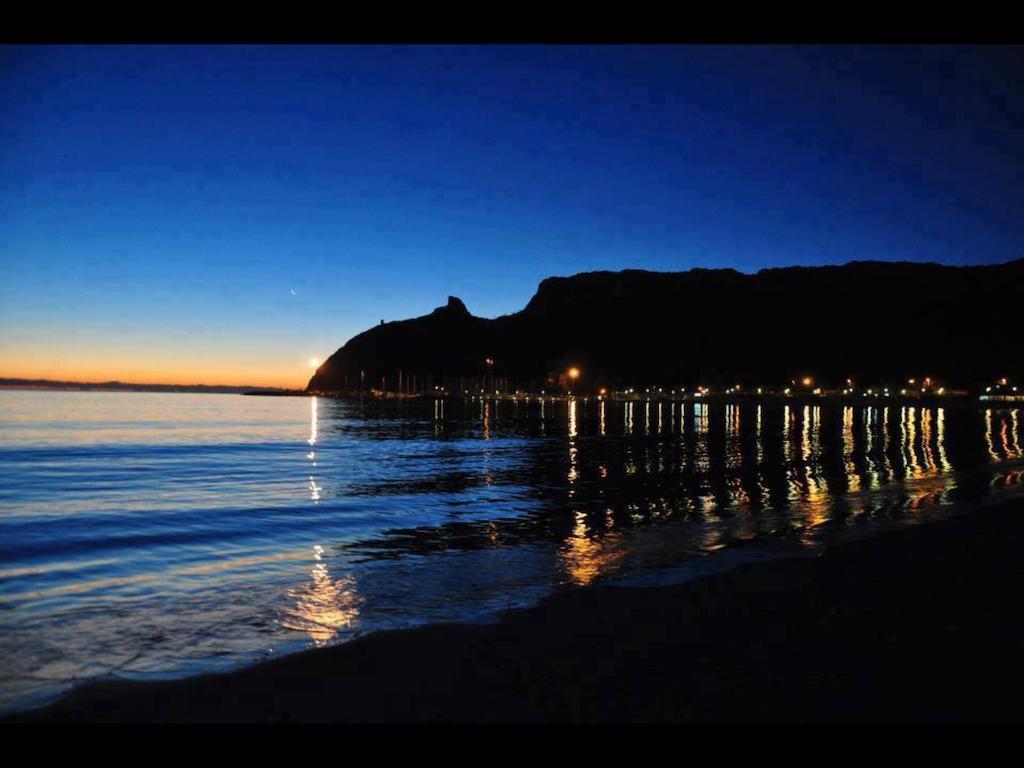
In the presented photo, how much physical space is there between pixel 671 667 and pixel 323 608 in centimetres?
610

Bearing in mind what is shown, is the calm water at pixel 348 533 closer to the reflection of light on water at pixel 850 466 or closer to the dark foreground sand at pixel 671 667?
the reflection of light on water at pixel 850 466

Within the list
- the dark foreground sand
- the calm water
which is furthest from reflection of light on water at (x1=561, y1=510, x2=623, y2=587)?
the dark foreground sand

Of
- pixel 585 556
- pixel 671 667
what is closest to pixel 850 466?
pixel 585 556

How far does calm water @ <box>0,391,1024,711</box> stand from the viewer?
9.81 metres

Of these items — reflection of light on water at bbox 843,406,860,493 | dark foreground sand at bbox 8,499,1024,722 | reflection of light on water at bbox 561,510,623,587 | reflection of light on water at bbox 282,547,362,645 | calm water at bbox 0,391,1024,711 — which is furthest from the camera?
reflection of light on water at bbox 843,406,860,493

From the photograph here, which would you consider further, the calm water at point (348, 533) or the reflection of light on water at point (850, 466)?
the reflection of light on water at point (850, 466)

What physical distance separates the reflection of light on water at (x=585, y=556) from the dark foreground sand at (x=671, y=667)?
7.15 ft

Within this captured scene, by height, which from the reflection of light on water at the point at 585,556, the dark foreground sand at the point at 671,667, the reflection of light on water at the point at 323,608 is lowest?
the reflection of light on water at the point at 585,556

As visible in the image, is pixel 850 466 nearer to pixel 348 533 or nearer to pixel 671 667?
pixel 348 533

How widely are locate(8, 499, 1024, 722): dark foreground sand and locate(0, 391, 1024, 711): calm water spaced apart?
43.4 inches

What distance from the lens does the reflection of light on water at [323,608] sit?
965 cm

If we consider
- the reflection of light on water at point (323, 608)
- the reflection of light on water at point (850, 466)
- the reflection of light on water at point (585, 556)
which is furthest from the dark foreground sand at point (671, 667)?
the reflection of light on water at point (850, 466)

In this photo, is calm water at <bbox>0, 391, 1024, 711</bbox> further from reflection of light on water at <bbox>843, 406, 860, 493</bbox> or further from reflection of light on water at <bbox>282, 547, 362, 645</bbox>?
reflection of light on water at <bbox>843, 406, 860, 493</bbox>
